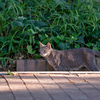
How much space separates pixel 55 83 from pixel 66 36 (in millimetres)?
2322

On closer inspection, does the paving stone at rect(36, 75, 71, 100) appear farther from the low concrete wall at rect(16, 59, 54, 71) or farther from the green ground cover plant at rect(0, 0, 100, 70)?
the green ground cover plant at rect(0, 0, 100, 70)

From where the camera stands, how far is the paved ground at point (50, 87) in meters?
2.91

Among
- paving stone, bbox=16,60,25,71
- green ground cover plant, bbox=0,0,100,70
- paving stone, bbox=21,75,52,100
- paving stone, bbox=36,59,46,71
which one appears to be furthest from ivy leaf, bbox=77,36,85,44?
paving stone, bbox=21,75,52,100

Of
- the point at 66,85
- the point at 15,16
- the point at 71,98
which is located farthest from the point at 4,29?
the point at 71,98

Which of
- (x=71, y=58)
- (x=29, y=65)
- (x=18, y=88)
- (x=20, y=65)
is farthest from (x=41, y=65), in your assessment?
(x=18, y=88)

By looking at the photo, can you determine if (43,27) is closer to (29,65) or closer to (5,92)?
(29,65)

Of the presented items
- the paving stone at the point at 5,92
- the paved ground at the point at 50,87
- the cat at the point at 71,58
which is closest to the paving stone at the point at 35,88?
the paved ground at the point at 50,87

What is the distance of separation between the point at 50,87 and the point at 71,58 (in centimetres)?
191

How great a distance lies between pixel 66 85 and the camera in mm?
3461

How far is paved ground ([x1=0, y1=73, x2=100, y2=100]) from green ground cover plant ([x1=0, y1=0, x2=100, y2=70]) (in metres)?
1.30

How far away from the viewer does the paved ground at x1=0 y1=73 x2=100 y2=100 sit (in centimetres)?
291

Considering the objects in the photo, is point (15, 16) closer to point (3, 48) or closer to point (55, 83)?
point (3, 48)

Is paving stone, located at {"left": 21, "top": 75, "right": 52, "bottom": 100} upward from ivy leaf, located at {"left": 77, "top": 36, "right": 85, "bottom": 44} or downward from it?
downward

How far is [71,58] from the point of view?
202 inches
